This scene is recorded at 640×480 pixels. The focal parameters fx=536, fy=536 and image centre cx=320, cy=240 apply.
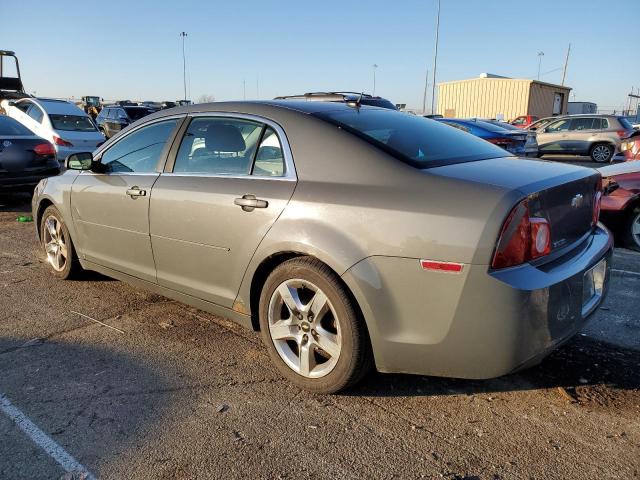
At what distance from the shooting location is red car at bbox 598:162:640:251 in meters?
6.01

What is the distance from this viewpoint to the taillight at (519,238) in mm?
2359

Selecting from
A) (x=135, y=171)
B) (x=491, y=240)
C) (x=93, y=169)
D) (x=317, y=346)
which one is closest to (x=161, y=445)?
(x=317, y=346)

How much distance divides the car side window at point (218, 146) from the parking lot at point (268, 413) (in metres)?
1.19

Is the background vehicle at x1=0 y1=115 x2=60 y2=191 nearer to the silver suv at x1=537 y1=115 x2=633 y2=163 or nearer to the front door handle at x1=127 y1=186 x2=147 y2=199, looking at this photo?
the front door handle at x1=127 y1=186 x2=147 y2=199

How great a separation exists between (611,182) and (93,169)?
17.9ft

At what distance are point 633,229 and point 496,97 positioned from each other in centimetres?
3852

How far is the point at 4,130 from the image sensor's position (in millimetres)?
8508

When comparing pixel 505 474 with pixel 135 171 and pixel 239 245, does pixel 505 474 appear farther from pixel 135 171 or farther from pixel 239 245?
pixel 135 171

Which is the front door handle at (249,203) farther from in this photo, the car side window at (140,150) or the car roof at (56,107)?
the car roof at (56,107)

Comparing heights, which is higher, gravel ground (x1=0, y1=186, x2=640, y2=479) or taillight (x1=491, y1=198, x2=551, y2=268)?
taillight (x1=491, y1=198, x2=551, y2=268)

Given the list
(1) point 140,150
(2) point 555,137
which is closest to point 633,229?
(1) point 140,150

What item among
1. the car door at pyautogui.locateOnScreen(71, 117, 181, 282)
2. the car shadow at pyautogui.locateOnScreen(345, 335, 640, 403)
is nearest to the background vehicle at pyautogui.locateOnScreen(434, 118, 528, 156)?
the car door at pyautogui.locateOnScreen(71, 117, 181, 282)

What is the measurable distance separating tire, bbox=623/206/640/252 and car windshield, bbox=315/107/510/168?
342 centimetres

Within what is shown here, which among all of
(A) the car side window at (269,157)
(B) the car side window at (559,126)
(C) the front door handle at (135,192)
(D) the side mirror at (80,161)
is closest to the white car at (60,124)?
(D) the side mirror at (80,161)
